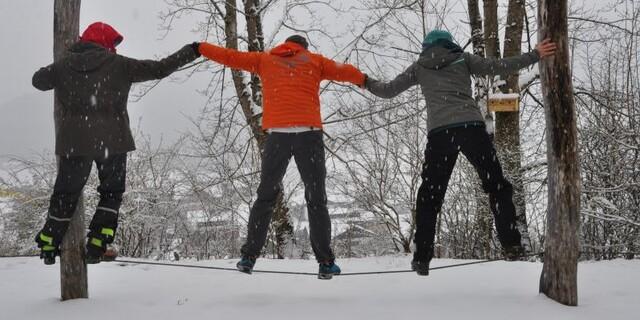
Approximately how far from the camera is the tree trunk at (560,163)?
3197mm

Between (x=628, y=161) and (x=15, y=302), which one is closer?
(x=15, y=302)

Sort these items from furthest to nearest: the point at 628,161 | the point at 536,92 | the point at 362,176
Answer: the point at 362,176 → the point at 536,92 → the point at 628,161

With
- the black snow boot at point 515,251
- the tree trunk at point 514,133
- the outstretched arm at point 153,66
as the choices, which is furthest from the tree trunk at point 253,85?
the black snow boot at point 515,251

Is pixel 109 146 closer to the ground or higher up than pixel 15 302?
higher up

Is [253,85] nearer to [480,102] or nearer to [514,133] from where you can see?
[480,102]

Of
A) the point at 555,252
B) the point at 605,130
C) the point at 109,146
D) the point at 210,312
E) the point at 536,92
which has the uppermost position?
the point at 536,92

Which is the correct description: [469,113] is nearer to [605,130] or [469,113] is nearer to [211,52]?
[211,52]

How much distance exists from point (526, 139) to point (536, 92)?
1.52 metres

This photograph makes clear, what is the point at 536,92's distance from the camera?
9.85m

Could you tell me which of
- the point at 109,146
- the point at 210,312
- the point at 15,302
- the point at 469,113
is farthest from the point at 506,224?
the point at 15,302

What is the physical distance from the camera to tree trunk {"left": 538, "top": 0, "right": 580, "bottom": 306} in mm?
3197

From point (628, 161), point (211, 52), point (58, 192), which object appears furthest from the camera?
point (628, 161)

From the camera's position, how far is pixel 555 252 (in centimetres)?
324

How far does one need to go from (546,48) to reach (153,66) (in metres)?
2.90
